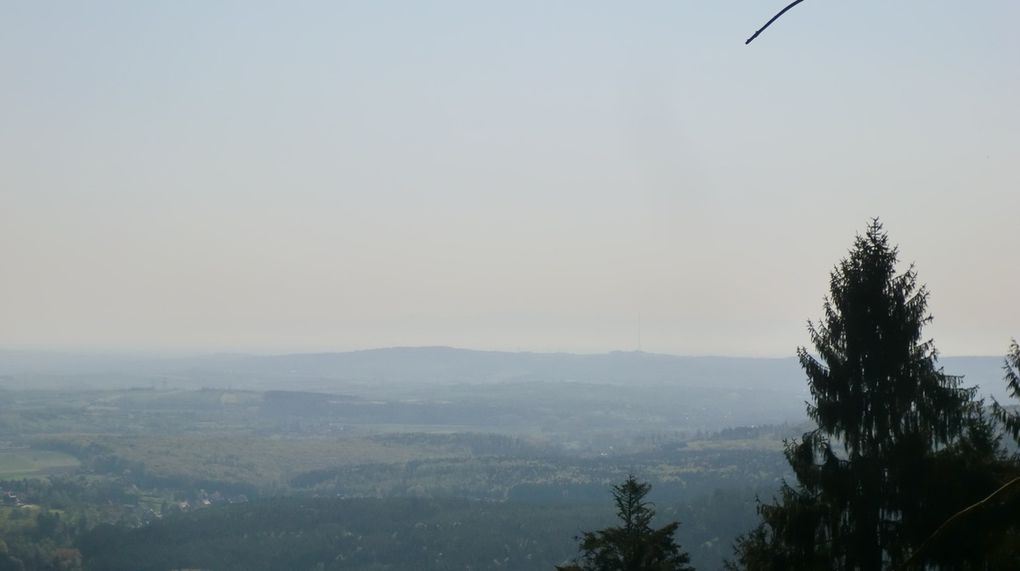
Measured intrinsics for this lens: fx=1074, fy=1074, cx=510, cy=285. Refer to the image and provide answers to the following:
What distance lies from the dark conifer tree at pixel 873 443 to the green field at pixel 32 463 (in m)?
125

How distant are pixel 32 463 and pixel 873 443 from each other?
463 ft

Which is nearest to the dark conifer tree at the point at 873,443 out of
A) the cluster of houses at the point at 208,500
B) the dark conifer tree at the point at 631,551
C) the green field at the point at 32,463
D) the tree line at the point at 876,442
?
the tree line at the point at 876,442

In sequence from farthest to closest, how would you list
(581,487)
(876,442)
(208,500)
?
(208,500), (581,487), (876,442)

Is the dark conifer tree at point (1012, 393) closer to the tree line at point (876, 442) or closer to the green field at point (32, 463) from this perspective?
the tree line at point (876, 442)

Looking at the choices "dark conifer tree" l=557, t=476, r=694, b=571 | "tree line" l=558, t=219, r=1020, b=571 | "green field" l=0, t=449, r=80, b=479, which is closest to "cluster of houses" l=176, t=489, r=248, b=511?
"green field" l=0, t=449, r=80, b=479

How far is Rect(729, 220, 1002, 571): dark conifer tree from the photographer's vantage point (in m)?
13.3

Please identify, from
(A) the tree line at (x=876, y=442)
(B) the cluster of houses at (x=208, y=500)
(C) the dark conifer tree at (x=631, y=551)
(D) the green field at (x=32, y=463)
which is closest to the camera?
(A) the tree line at (x=876, y=442)

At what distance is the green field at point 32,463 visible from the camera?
418ft

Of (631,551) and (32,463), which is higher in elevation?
(631,551)

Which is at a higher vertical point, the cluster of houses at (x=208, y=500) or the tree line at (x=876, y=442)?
the tree line at (x=876, y=442)

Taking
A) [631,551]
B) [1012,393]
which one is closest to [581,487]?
[631,551]

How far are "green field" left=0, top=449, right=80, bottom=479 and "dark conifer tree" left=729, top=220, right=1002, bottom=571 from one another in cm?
12543

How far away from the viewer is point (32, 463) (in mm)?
137375

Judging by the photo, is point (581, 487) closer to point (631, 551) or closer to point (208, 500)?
point (208, 500)
